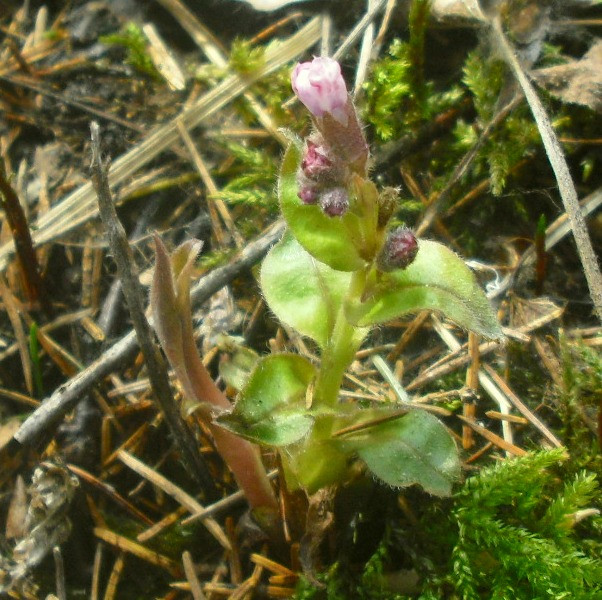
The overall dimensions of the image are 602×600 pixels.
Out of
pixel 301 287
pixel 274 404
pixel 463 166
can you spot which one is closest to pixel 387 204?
pixel 301 287

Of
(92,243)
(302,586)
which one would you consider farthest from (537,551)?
(92,243)

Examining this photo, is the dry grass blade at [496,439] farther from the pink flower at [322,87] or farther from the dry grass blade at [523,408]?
the pink flower at [322,87]

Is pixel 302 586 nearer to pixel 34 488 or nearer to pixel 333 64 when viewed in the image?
pixel 34 488

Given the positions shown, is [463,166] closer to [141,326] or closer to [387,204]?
[387,204]

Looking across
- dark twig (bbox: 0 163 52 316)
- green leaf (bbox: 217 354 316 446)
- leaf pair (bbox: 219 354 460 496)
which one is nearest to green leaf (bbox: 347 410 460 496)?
leaf pair (bbox: 219 354 460 496)

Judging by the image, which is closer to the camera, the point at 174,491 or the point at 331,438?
the point at 331,438

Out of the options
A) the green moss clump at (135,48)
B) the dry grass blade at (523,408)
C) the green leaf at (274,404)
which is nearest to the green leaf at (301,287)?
the green leaf at (274,404)

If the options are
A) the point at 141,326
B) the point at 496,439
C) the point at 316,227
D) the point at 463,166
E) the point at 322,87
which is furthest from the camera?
the point at 463,166
